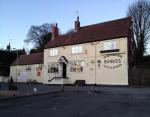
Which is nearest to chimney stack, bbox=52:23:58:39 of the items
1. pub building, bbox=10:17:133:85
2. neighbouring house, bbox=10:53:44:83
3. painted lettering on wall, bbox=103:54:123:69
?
pub building, bbox=10:17:133:85

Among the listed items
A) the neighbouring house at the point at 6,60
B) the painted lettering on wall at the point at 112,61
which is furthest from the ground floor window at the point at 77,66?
the neighbouring house at the point at 6,60

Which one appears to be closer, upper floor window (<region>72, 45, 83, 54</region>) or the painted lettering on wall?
the painted lettering on wall

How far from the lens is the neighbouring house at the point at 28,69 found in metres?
60.1

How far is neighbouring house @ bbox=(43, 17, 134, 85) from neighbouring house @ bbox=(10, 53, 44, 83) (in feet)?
13.9

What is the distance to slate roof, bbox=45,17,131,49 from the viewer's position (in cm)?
4419

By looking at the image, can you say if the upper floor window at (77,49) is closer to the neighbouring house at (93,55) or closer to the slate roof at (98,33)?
the neighbouring house at (93,55)

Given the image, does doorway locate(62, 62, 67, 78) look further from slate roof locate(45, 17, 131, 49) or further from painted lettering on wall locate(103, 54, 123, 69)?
painted lettering on wall locate(103, 54, 123, 69)

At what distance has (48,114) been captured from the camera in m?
15.6

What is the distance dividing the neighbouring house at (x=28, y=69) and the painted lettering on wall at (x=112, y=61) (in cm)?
1805

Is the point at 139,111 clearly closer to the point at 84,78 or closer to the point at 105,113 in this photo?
the point at 105,113

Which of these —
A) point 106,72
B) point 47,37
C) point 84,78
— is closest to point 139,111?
point 106,72

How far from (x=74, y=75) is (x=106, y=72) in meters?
7.37

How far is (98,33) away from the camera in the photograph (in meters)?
47.8

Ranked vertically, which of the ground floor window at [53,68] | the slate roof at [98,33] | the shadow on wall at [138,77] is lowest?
the shadow on wall at [138,77]
